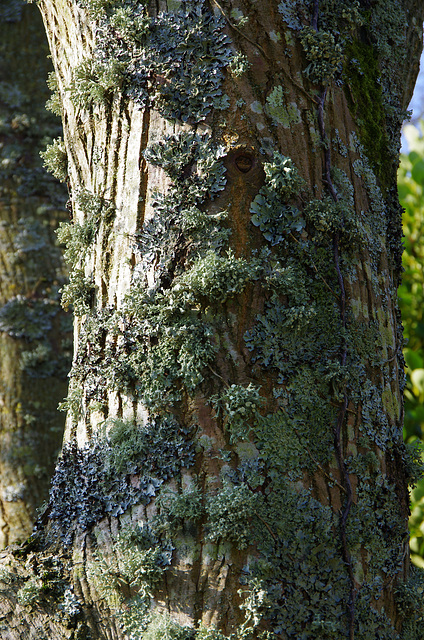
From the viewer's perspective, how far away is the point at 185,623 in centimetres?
121

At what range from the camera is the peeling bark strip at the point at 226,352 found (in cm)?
123

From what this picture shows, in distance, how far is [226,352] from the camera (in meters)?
1.31

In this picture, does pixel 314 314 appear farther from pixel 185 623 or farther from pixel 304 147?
pixel 185 623

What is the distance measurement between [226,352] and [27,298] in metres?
1.84

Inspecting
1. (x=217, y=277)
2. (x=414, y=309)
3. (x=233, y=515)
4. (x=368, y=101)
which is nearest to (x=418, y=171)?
(x=414, y=309)

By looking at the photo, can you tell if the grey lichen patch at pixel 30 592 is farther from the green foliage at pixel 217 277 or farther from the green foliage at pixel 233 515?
the green foliage at pixel 217 277

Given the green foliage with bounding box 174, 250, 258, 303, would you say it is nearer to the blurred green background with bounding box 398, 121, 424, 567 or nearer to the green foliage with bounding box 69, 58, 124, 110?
the green foliage with bounding box 69, 58, 124, 110

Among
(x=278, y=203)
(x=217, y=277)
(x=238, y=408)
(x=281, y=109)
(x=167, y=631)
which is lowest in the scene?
(x=167, y=631)

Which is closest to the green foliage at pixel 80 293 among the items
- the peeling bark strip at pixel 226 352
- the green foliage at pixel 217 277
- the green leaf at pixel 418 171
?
the peeling bark strip at pixel 226 352

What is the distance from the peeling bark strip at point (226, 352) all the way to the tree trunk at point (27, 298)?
1388mm

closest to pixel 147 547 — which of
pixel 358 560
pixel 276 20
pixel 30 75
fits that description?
pixel 358 560

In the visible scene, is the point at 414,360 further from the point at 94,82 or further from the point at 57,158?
the point at 94,82

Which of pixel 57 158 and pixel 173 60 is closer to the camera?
pixel 173 60

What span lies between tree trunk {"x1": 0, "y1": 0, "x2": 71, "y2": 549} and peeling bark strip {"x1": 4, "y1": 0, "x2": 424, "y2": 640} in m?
1.39
